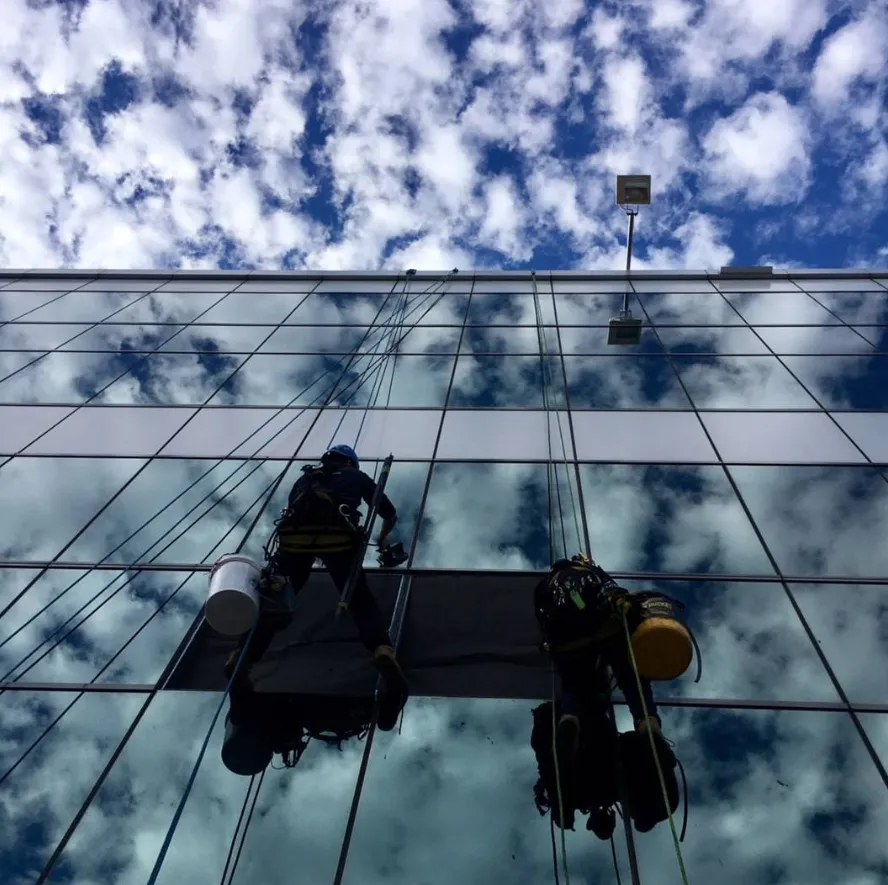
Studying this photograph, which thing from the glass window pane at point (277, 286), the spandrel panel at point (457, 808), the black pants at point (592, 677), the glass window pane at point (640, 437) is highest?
the black pants at point (592, 677)

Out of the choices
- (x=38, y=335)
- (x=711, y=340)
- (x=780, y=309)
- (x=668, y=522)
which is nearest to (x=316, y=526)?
(x=668, y=522)

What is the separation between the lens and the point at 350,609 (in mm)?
5812

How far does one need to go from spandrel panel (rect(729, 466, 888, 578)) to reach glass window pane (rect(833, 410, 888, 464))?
368 mm

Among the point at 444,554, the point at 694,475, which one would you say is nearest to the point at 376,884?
the point at 444,554

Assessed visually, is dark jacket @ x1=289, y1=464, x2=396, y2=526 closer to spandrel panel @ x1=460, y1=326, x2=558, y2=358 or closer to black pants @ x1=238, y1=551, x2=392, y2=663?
black pants @ x1=238, y1=551, x2=392, y2=663

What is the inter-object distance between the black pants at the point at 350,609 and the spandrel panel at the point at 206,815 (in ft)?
2.03

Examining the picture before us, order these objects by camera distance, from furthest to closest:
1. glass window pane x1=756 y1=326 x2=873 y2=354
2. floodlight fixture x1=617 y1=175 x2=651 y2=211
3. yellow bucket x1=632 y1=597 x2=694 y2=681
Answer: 1. floodlight fixture x1=617 y1=175 x2=651 y2=211
2. glass window pane x1=756 y1=326 x2=873 y2=354
3. yellow bucket x1=632 y1=597 x2=694 y2=681

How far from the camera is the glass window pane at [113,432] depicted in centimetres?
955

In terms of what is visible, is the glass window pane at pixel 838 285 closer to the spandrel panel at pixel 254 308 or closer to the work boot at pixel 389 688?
the spandrel panel at pixel 254 308

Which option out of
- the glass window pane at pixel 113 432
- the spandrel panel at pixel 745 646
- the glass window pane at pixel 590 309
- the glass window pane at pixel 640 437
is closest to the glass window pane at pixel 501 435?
the glass window pane at pixel 640 437

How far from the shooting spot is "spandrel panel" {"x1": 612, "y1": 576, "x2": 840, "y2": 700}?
230 inches

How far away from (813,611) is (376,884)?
13.4ft

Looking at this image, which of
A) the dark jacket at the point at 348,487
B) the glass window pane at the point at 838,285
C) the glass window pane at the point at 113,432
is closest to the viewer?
the dark jacket at the point at 348,487

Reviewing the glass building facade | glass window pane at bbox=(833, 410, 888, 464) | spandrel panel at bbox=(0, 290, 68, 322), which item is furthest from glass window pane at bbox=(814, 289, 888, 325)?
spandrel panel at bbox=(0, 290, 68, 322)
